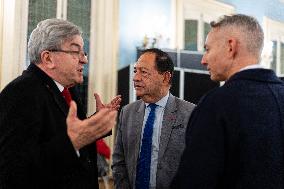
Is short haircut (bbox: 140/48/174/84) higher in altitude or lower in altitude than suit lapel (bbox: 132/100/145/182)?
higher

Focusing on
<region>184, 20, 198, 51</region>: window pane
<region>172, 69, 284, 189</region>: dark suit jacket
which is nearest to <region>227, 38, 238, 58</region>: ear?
<region>172, 69, 284, 189</region>: dark suit jacket

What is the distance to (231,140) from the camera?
1336 millimetres

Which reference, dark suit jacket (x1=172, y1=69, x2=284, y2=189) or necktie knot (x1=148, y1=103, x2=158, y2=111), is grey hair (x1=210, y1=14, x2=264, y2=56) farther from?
necktie knot (x1=148, y1=103, x2=158, y2=111)

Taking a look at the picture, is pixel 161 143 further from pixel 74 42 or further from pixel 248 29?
pixel 248 29

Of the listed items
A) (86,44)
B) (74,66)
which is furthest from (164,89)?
(86,44)

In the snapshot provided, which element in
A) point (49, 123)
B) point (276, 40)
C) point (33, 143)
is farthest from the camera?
point (276, 40)

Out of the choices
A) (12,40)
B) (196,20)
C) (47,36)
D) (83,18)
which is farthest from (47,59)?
(196,20)

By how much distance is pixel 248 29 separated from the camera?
4.95 feet

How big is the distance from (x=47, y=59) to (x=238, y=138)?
0.91m

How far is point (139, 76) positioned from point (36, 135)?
3.47 feet

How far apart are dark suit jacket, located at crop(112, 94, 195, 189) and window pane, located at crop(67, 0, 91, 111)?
2775 millimetres

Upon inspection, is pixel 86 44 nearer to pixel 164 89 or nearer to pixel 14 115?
pixel 164 89

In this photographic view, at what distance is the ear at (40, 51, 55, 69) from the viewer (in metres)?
1.77

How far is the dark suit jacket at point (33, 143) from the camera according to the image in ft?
4.84
